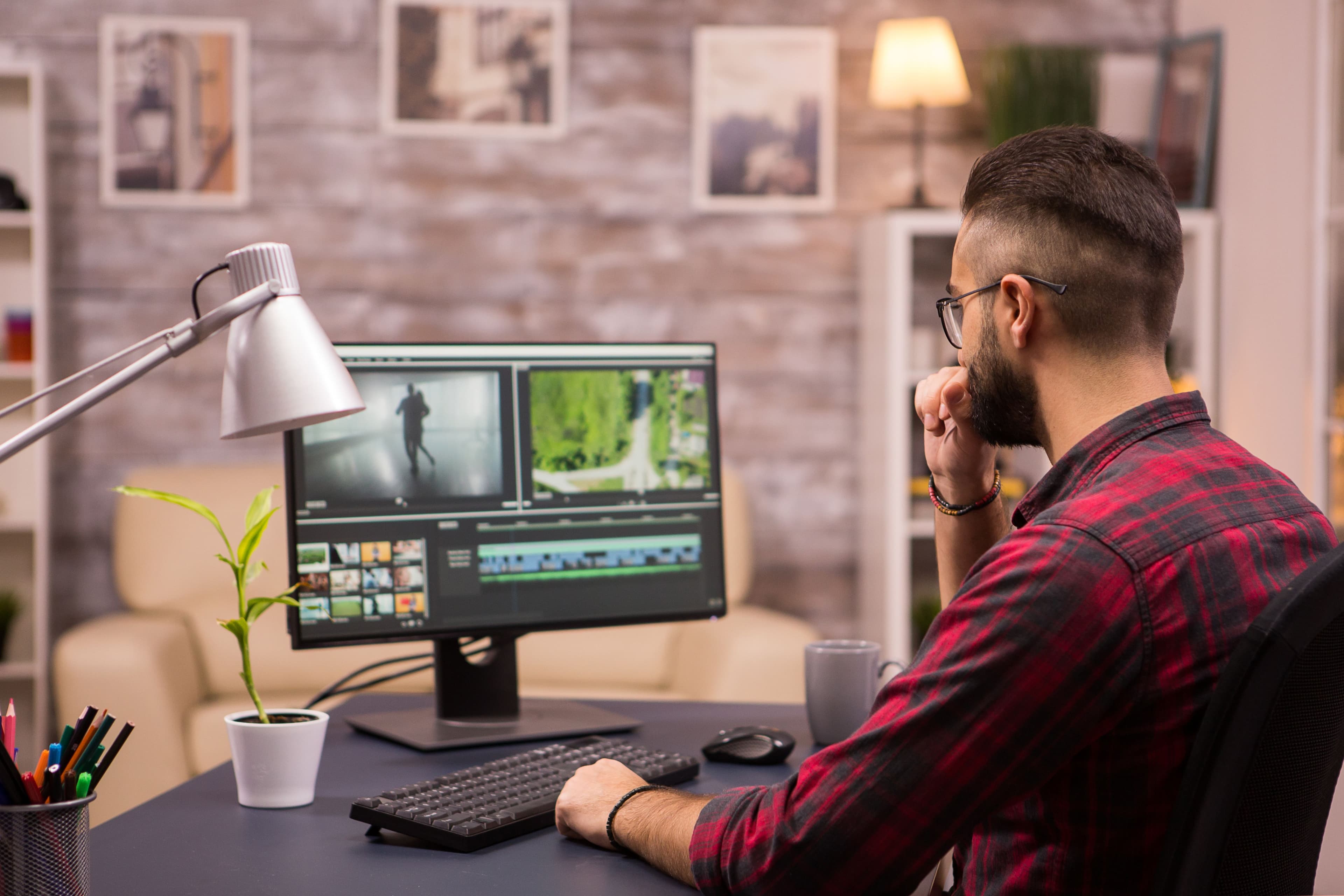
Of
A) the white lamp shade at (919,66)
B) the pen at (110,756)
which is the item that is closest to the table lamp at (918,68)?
the white lamp shade at (919,66)

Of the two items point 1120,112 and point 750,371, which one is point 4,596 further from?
point 1120,112

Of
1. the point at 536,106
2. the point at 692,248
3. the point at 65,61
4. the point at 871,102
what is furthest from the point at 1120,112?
the point at 65,61

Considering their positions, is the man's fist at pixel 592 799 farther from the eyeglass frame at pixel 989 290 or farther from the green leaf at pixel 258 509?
the eyeglass frame at pixel 989 290

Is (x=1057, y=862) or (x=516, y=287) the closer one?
(x=1057, y=862)

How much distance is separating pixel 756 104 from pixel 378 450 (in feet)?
7.69

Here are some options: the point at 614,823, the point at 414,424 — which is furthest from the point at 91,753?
the point at 414,424

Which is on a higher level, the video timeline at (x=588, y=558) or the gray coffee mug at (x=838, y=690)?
the video timeline at (x=588, y=558)

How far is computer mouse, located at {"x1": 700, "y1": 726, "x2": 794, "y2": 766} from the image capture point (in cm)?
141

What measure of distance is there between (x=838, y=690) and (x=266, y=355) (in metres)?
0.83

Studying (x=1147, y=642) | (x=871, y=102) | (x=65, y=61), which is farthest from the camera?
(x=871, y=102)

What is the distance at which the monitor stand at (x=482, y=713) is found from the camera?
5.01ft

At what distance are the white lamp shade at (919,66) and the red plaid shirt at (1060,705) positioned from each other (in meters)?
2.58

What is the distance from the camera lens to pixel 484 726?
1.54m

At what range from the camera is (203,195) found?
11.2 ft
